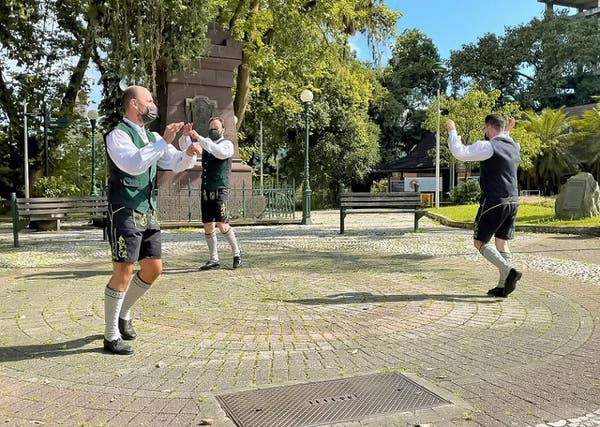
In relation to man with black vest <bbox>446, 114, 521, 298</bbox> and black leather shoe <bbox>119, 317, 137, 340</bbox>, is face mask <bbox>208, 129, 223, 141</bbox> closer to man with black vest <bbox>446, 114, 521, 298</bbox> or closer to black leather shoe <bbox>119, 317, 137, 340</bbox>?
man with black vest <bbox>446, 114, 521, 298</bbox>

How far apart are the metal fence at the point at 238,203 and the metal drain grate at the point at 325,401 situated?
1304 cm

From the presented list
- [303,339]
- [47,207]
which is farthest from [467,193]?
[303,339]

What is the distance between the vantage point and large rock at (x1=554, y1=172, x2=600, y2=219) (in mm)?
14508

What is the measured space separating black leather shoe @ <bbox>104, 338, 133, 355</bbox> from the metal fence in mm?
11925

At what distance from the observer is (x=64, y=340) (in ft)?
15.1

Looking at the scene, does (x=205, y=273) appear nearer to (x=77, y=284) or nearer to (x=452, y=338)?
(x=77, y=284)

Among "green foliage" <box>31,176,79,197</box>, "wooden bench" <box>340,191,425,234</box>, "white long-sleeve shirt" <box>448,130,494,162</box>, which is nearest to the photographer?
"white long-sleeve shirt" <box>448,130,494,162</box>

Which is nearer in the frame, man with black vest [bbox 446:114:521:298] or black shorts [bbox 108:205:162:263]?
black shorts [bbox 108:205:162:263]

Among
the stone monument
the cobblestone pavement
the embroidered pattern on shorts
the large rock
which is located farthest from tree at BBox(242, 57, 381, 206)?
the embroidered pattern on shorts

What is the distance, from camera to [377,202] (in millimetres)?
13773

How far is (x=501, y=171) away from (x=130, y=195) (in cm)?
391

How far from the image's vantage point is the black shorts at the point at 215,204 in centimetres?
793

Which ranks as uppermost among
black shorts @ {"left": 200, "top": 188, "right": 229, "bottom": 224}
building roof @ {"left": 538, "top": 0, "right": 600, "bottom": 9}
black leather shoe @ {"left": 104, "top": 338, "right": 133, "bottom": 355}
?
building roof @ {"left": 538, "top": 0, "right": 600, "bottom": 9}

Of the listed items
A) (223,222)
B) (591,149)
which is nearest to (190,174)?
(223,222)
